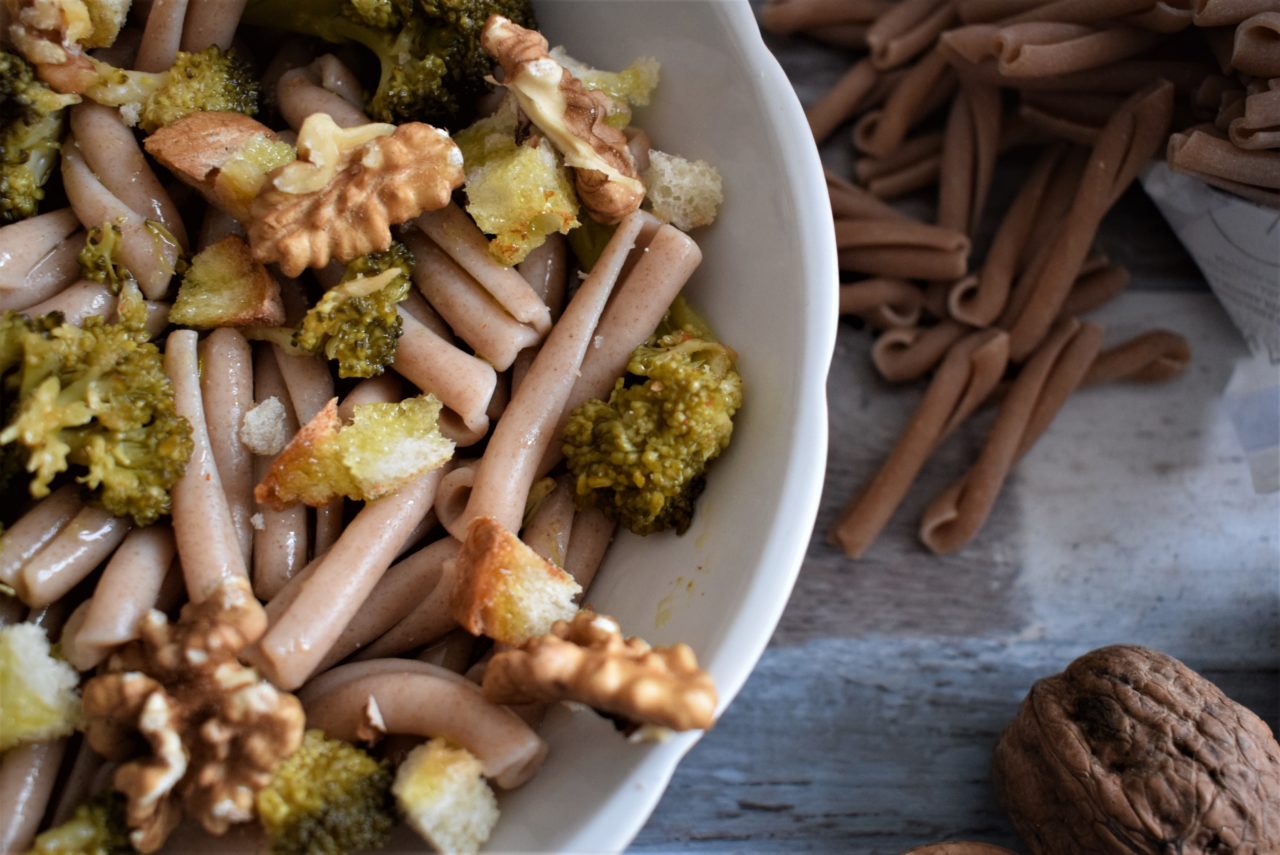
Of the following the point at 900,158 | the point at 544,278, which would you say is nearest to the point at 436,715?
the point at 544,278

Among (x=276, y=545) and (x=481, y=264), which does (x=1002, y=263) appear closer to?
(x=481, y=264)

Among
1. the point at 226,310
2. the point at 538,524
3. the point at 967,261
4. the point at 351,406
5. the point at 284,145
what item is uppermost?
the point at 284,145

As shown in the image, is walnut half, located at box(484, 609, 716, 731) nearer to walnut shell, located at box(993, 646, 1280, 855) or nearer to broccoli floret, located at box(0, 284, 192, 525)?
broccoli floret, located at box(0, 284, 192, 525)

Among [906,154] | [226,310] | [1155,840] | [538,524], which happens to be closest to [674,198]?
[538,524]

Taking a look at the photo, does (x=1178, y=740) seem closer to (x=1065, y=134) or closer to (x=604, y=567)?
(x=604, y=567)

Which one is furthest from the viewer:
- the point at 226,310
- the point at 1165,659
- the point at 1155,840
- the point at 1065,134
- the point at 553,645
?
the point at 1065,134
